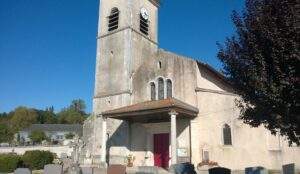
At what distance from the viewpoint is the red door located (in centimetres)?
2278

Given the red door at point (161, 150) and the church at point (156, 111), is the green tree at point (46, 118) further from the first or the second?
the red door at point (161, 150)

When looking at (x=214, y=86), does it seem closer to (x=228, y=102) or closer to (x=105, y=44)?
(x=228, y=102)

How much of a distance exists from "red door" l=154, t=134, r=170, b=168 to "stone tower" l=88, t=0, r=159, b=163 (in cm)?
240

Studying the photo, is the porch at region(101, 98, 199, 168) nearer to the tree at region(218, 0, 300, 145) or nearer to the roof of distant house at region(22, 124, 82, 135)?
the tree at region(218, 0, 300, 145)

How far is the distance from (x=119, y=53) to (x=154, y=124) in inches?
260

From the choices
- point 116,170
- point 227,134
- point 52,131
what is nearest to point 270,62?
point 116,170

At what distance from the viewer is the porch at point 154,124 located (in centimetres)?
2080

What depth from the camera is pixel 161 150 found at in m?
23.0

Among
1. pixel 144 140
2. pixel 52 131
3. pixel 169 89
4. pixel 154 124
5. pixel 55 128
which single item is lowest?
pixel 144 140

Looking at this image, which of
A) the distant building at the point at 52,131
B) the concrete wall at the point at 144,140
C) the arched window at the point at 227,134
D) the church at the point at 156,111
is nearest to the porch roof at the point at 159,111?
the church at the point at 156,111

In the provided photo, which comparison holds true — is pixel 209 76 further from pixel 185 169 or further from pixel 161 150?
pixel 185 169

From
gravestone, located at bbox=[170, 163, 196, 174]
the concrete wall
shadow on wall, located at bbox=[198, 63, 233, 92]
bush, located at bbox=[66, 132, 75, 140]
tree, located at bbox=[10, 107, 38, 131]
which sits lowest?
gravestone, located at bbox=[170, 163, 196, 174]

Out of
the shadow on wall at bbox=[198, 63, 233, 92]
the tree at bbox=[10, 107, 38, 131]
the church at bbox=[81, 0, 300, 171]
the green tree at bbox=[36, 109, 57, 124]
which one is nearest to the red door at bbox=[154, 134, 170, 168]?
the church at bbox=[81, 0, 300, 171]

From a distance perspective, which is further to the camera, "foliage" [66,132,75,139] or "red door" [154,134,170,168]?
"foliage" [66,132,75,139]
